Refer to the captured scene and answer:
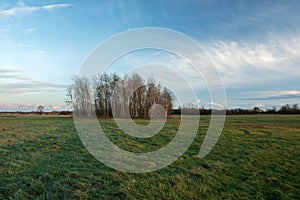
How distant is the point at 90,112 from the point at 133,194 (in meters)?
47.4

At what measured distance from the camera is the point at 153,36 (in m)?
13.2

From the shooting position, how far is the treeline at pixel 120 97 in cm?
4450

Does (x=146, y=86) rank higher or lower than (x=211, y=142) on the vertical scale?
higher

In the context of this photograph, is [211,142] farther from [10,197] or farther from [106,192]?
[10,197]

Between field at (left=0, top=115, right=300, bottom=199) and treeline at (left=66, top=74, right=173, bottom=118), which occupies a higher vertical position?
treeline at (left=66, top=74, right=173, bottom=118)

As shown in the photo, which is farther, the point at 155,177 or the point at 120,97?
the point at 120,97

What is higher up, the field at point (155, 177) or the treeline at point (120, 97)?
the treeline at point (120, 97)

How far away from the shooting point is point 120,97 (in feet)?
158

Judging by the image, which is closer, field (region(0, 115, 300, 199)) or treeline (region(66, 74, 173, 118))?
field (region(0, 115, 300, 199))

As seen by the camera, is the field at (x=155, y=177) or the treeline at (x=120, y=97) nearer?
the field at (x=155, y=177)

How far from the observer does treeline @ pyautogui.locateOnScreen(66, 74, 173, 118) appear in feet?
146

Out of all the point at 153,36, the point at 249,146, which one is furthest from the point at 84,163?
the point at 249,146

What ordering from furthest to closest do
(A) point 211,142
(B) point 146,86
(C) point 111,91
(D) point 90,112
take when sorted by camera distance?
(C) point 111,91 → (D) point 90,112 → (B) point 146,86 → (A) point 211,142

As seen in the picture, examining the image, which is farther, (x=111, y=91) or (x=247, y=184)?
(x=111, y=91)
